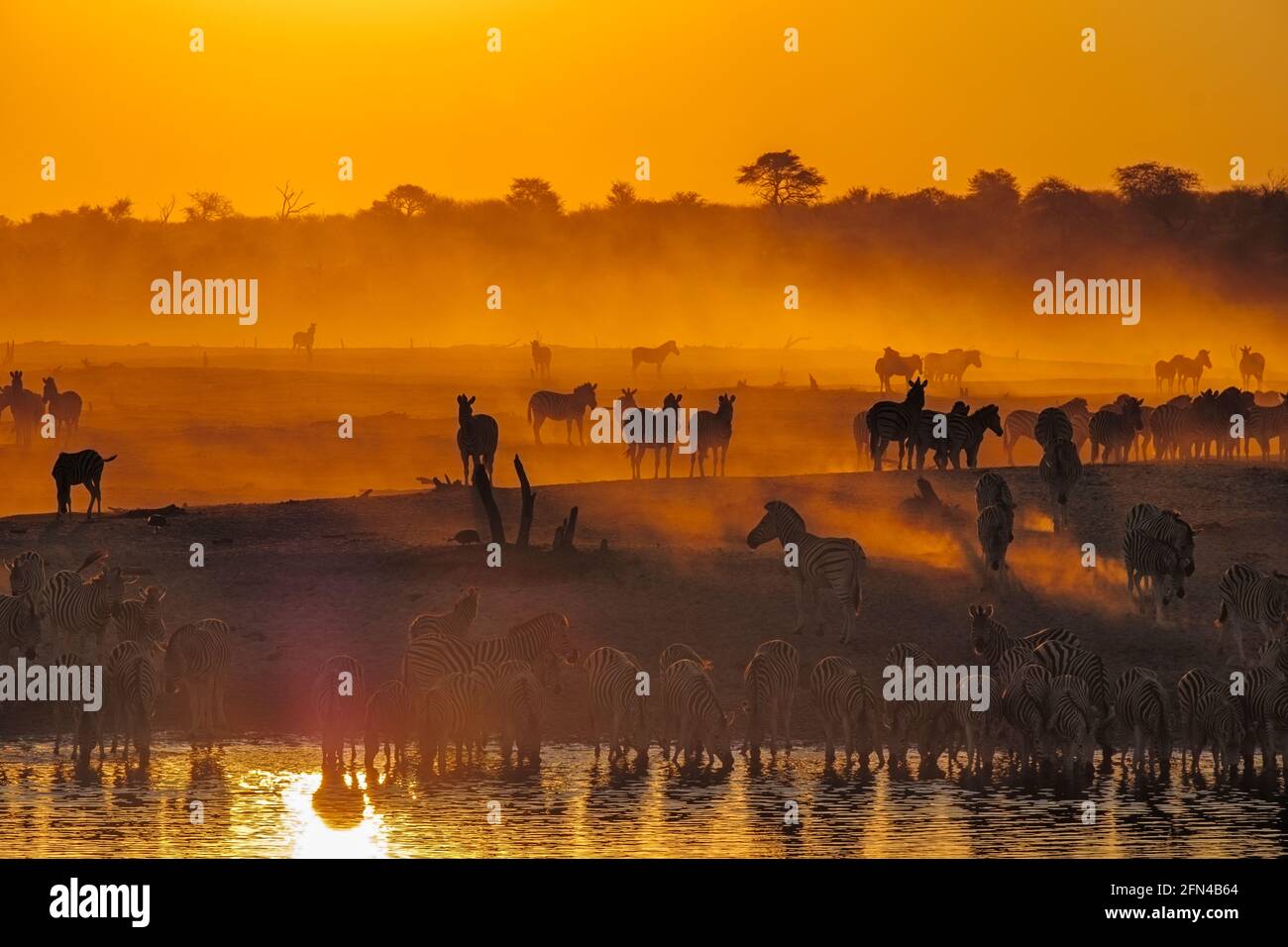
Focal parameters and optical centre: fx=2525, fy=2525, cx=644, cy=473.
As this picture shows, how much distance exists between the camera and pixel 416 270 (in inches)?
4345

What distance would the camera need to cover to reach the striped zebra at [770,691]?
27.4 meters

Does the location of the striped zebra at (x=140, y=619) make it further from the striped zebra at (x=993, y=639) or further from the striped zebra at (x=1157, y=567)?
the striped zebra at (x=1157, y=567)

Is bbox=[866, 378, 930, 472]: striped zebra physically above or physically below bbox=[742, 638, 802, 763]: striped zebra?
above

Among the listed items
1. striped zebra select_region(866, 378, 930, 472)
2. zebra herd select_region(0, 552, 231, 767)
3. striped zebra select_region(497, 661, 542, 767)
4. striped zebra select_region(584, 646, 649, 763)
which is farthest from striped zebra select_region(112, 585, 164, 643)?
striped zebra select_region(866, 378, 930, 472)

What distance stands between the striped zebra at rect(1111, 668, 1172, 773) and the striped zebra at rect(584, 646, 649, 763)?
450 centimetres

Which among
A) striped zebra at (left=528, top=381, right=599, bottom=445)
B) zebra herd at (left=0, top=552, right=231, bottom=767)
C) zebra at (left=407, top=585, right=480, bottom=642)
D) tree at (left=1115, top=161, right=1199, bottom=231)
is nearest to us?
zebra herd at (left=0, top=552, right=231, bottom=767)

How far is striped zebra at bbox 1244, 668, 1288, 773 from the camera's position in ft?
86.3

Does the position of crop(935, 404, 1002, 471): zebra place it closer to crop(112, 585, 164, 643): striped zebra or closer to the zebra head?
the zebra head

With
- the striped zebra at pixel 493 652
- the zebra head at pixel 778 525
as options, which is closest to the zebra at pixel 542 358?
the zebra head at pixel 778 525

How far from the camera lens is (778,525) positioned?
35.9 m

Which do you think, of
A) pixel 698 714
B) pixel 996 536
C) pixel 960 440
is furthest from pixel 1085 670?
pixel 960 440

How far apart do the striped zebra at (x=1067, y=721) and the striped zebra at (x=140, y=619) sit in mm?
11557

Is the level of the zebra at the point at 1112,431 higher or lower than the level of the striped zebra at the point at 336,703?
higher
